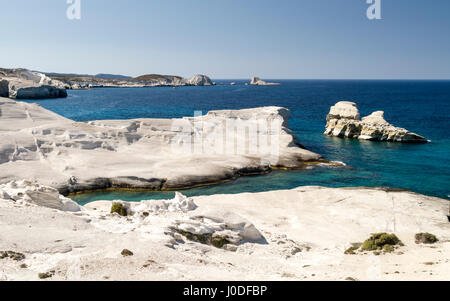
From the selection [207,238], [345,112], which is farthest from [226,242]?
[345,112]

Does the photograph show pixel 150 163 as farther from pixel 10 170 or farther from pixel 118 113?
pixel 118 113

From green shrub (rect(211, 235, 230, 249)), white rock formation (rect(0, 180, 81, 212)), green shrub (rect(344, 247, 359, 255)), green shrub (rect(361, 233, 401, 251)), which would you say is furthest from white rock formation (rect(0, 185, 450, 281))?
green shrub (rect(361, 233, 401, 251))

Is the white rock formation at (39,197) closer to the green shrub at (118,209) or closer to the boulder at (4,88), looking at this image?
the green shrub at (118,209)

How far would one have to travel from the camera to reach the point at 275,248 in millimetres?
20766

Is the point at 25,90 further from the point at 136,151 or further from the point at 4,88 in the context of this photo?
the point at 136,151

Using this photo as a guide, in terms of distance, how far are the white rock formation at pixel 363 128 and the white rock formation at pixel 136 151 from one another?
17.7 m

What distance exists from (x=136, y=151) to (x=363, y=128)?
143 feet

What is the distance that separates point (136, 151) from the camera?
44.1 metres

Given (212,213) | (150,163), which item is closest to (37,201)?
(212,213)

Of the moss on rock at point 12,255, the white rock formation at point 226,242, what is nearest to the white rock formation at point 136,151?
the white rock formation at point 226,242

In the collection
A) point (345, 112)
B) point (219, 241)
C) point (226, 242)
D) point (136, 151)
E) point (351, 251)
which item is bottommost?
point (351, 251)

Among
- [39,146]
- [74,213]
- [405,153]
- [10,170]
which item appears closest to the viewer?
[74,213]

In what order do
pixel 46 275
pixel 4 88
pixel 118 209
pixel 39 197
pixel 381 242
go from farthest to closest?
1. pixel 4 88
2. pixel 118 209
3. pixel 39 197
4. pixel 381 242
5. pixel 46 275
